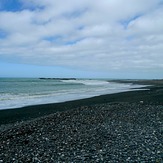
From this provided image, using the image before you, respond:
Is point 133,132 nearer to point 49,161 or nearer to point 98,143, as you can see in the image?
point 98,143

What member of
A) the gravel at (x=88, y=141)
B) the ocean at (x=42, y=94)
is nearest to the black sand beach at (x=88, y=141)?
the gravel at (x=88, y=141)

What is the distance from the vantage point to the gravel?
8.38 m

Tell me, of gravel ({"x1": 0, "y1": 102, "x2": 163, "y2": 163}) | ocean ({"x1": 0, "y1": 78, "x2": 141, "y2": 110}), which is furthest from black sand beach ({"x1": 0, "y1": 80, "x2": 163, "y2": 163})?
ocean ({"x1": 0, "y1": 78, "x2": 141, "y2": 110})

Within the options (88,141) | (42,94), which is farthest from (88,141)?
(42,94)

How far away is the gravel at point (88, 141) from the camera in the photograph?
8375mm

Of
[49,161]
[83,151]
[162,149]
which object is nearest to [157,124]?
[162,149]

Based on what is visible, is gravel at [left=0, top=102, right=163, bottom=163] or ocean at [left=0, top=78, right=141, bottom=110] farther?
ocean at [left=0, top=78, right=141, bottom=110]

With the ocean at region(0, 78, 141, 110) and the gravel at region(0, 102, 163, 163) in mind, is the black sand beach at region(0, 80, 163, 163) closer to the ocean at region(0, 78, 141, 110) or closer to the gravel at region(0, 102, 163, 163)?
the gravel at region(0, 102, 163, 163)

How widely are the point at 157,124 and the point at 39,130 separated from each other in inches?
262

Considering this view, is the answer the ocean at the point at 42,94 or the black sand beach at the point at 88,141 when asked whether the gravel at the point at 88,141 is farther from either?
the ocean at the point at 42,94

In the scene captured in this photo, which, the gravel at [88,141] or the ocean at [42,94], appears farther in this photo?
the ocean at [42,94]

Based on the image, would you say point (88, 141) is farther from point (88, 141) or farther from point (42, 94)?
point (42, 94)

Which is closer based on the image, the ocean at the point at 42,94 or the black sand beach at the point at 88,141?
the black sand beach at the point at 88,141

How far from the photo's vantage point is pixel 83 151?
29.6ft
